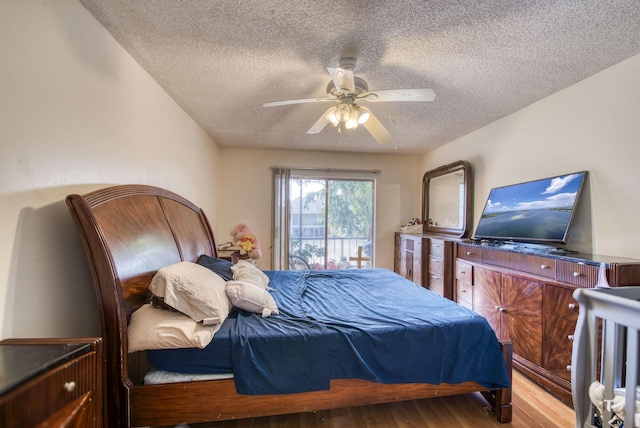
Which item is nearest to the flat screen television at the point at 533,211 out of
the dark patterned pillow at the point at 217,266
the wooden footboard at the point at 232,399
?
the wooden footboard at the point at 232,399

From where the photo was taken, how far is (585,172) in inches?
84.4

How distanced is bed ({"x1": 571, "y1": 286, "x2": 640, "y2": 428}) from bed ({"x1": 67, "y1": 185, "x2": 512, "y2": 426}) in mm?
564

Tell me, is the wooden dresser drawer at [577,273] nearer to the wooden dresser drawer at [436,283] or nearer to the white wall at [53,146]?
the wooden dresser drawer at [436,283]

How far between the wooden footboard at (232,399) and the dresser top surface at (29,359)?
1.99 feet

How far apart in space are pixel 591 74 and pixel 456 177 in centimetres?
178

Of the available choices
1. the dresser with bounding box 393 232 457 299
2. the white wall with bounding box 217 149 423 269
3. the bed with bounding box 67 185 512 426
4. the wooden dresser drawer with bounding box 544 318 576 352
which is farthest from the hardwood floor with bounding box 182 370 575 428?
the white wall with bounding box 217 149 423 269

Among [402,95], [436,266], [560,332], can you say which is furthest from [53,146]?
[436,266]

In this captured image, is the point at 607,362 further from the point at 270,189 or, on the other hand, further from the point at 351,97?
the point at 270,189

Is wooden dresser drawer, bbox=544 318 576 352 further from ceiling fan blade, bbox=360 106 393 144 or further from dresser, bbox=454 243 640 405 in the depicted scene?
ceiling fan blade, bbox=360 106 393 144

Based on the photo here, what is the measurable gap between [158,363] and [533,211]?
3.10m

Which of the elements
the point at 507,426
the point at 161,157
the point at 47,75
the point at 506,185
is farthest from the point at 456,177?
the point at 47,75

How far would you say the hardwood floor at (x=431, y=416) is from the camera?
168 centimetres

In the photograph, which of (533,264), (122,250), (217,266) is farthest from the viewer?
(217,266)

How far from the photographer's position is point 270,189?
4461 mm
